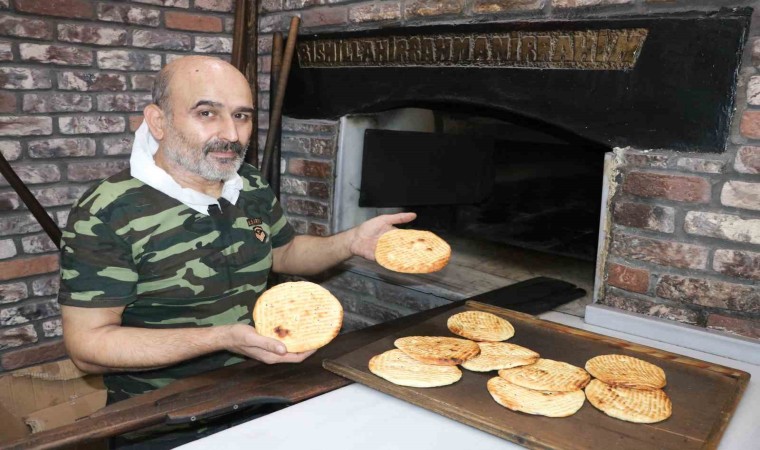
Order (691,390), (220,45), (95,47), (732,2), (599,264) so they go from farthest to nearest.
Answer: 1. (220,45)
2. (95,47)
3. (599,264)
4. (732,2)
5. (691,390)

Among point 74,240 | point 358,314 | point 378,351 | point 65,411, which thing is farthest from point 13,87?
point 378,351

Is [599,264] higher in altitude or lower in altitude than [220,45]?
lower

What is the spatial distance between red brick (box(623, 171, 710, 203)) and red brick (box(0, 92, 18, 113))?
2.23 m

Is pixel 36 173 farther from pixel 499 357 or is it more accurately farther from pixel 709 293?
pixel 709 293

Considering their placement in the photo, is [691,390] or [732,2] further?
[732,2]

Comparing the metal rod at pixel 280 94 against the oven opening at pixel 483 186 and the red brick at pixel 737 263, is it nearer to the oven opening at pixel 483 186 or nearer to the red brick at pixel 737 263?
the oven opening at pixel 483 186

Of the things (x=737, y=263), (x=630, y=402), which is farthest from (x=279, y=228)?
(x=737, y=263)

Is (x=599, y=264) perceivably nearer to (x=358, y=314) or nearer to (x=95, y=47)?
(x=358, y=314)

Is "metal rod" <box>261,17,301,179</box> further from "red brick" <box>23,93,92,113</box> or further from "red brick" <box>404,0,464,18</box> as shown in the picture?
"red brick" <box>23,93,92,113</box>

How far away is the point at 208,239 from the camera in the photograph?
172 centimetres

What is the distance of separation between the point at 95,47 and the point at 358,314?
5.16ft

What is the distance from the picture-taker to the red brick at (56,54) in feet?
7.61

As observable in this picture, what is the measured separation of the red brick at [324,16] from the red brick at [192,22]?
1.67 ft

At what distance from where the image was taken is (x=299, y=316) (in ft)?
4.45
